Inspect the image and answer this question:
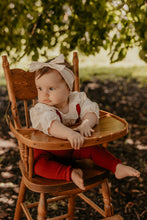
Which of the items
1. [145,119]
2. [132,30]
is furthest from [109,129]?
[145,119]

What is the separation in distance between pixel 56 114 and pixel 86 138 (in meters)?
0.28

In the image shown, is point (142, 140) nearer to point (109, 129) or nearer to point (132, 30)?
point (132, 30)

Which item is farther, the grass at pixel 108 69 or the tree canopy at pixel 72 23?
the grass at pixel 108 69

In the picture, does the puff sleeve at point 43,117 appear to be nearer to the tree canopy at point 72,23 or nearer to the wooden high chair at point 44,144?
the wooden high chair at point 44,144

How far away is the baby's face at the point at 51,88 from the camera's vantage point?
175 cm

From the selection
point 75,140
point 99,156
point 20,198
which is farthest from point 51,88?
point 20,198

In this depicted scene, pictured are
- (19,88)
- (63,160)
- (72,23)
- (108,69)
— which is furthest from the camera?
(108,69)

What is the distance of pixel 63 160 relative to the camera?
1.92 metres

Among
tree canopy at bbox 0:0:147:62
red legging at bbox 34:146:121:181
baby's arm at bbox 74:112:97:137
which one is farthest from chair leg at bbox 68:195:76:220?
tree canopy at bbox 0:0:147:62

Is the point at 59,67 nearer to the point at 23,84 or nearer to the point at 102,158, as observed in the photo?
the point at 23,84

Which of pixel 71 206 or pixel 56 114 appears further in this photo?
pixel 71 206

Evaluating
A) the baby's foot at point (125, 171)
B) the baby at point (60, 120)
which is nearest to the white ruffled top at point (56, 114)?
the baby at point (60, 120)

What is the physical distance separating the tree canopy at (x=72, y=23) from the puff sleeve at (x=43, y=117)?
0.93 metres

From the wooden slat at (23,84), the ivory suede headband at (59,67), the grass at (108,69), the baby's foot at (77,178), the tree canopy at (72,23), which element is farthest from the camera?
the grass at (108,69)
